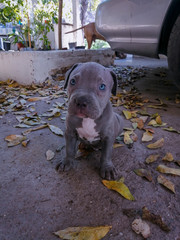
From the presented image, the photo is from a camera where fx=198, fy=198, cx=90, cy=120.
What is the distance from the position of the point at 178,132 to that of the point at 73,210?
1.57m

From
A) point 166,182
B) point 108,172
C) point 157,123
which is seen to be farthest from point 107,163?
point 157,123

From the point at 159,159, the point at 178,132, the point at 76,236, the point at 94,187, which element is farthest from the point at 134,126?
the point at 76,236

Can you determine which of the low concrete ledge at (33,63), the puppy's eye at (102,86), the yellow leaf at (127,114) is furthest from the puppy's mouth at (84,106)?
the low concrete ledge at (33,63)

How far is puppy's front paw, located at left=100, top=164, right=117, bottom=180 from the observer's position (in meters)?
1.59

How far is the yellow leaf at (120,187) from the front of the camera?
4.59ft

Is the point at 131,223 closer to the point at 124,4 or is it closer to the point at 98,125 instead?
the point at 98,125

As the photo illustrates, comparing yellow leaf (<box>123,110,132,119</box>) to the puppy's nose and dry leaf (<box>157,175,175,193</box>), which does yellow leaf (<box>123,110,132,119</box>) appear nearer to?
dry leaf (<box>157,175,175,193</box>)

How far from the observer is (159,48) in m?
2.82

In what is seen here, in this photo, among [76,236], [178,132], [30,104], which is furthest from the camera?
[30,104]

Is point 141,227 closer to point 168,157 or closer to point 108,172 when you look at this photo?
point 108,172

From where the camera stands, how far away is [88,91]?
137 cm

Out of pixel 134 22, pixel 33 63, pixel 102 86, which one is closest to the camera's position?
pixel 102 86

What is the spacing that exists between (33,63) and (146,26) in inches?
102

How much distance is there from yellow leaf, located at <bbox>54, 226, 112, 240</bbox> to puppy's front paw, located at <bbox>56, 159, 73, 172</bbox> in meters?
0.58
